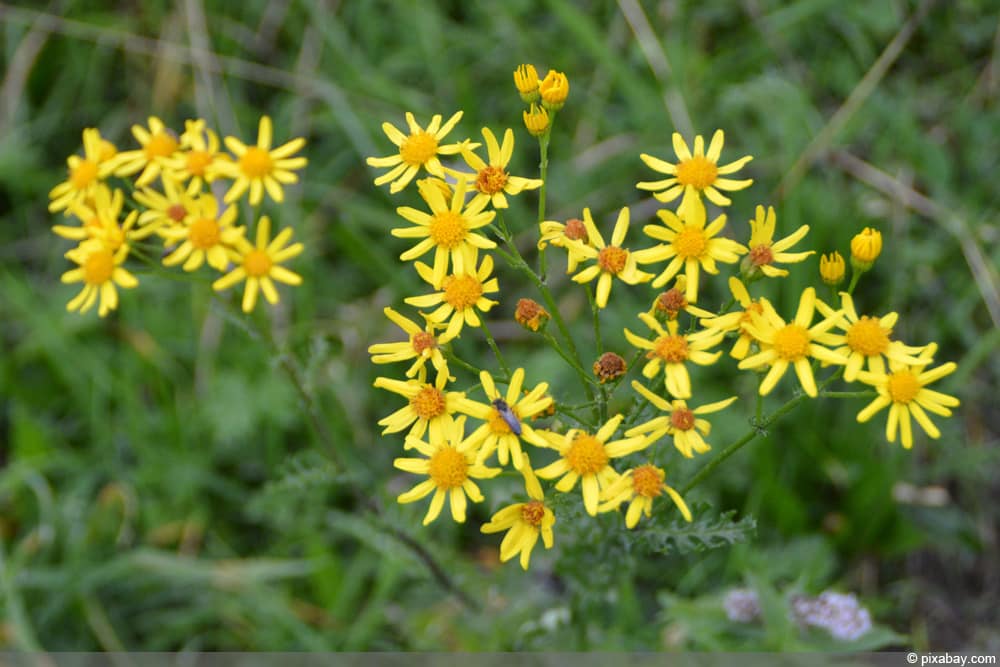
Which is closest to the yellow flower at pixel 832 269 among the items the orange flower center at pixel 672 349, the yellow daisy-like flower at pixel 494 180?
the orange flower center at pixel 672 349

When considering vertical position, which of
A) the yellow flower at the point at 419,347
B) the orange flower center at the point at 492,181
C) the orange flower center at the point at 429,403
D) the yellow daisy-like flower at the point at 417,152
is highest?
the yellow daisy-like flower at the point at 417,152

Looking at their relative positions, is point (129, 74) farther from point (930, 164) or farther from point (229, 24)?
point (930, 164)

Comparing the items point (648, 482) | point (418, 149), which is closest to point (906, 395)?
point (648, 482)

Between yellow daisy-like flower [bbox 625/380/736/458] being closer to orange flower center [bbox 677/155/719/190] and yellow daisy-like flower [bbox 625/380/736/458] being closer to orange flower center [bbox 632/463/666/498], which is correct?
orange flower center [bbox 632/463/666/498]

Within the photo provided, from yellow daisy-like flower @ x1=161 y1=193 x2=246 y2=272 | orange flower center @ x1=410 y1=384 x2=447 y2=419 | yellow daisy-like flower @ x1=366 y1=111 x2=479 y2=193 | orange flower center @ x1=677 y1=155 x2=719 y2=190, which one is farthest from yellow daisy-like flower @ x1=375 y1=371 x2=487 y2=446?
orange flower center @ x1=677 y1=155 x2=719 y2=190

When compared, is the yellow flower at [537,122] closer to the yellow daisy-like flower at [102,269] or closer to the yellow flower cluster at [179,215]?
the yellow flower cluster at [179,215]
